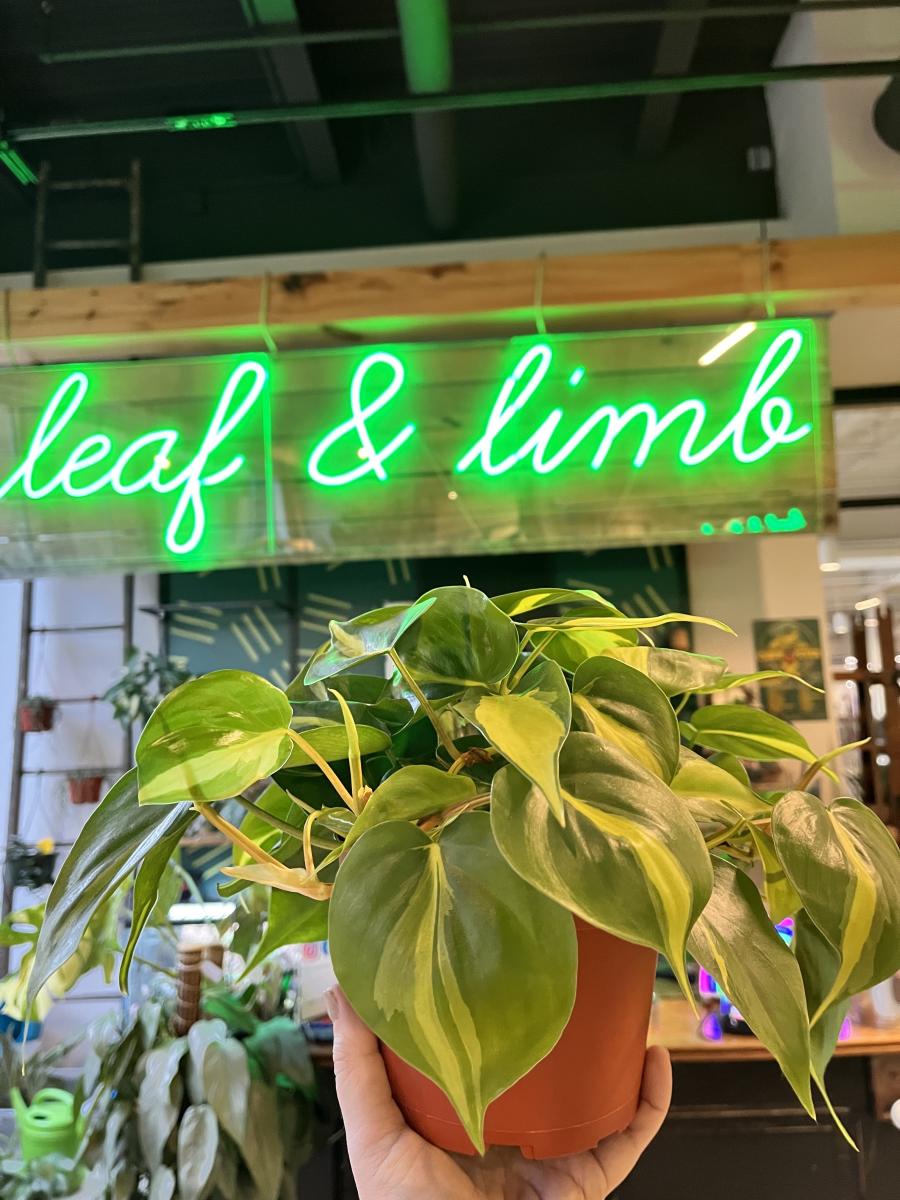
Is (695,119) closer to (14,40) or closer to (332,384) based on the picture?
(332,384)

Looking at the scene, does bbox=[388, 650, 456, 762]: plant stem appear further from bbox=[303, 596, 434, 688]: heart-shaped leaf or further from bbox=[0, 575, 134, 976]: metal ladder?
bbox=[0, 575, 134, 976]: metal ladder

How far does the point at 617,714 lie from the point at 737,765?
0.24 meters

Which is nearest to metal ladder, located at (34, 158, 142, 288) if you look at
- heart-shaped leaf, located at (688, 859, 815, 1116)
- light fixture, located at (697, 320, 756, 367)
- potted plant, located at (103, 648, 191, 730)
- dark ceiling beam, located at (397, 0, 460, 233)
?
dark ceiling beam, located at (397, 0, 460, 233)

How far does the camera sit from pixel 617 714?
1.61 feet

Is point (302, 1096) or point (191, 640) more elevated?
point (191, 640)

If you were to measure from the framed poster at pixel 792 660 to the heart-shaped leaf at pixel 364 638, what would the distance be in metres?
2.84

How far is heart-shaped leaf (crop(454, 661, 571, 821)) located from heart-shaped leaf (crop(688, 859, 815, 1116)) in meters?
0.15

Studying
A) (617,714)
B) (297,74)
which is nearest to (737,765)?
(617,714)

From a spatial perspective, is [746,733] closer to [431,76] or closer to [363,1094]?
[363,1094]

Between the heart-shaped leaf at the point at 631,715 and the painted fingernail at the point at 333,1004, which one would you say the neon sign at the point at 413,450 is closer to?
the painted fingernail at the point at 333,1004

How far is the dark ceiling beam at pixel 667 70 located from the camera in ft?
8.05

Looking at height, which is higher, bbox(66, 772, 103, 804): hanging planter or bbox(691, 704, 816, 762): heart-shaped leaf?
bbox(691, 704, 816, 762): heart-shaped leaf

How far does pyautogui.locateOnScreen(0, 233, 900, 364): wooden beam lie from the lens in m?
2.42

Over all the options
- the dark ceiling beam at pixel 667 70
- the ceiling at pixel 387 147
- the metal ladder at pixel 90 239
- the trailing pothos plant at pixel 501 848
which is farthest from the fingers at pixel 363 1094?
the metal ladder at pixel 90 239
